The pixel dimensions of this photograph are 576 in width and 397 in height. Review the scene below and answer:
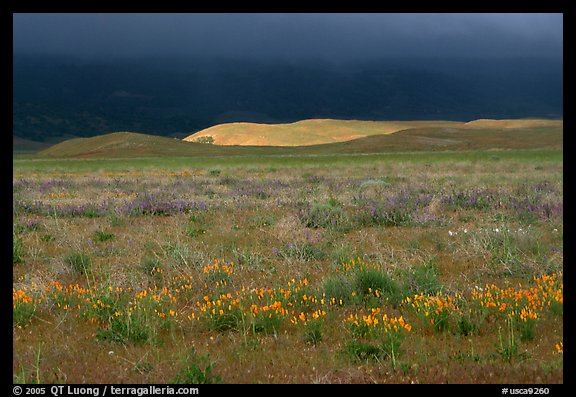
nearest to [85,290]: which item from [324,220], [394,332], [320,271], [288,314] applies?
[288,314]

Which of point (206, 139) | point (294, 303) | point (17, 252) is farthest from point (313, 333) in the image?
point (206, 139)

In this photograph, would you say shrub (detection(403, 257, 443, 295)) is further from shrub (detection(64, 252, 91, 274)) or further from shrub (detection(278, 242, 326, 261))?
shrub (detection(64, 252, 91, 274))

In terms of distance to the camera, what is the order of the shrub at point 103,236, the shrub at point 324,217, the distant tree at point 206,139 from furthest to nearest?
1. the distant tree at point 206,139
2. the shrub at point 324,217
3. the shrub at point 103,236

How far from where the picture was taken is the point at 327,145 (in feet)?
464

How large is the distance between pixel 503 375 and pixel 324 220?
9.37 metres

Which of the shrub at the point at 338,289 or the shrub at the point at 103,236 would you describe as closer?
the shrub at the point at 338,289

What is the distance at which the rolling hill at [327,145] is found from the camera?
115044 millimetres

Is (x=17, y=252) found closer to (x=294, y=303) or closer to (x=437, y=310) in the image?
(x=294, y=303)

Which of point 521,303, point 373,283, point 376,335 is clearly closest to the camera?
point 376,335

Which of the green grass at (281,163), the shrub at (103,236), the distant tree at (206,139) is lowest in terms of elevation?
the shrub at (103,236)

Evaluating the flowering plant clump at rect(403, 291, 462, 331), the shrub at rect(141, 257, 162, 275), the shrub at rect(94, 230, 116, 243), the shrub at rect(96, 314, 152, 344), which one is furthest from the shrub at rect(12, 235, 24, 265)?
the flowering plant clump at rect(403, 291, 462, 331)

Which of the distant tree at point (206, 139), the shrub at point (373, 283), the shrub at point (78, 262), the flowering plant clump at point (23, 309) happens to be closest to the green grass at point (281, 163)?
the shrub at point (78, 262)

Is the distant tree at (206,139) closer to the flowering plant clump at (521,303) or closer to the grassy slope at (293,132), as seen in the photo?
the grassy slope at (293,132)

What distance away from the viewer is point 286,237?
12.2 metres
